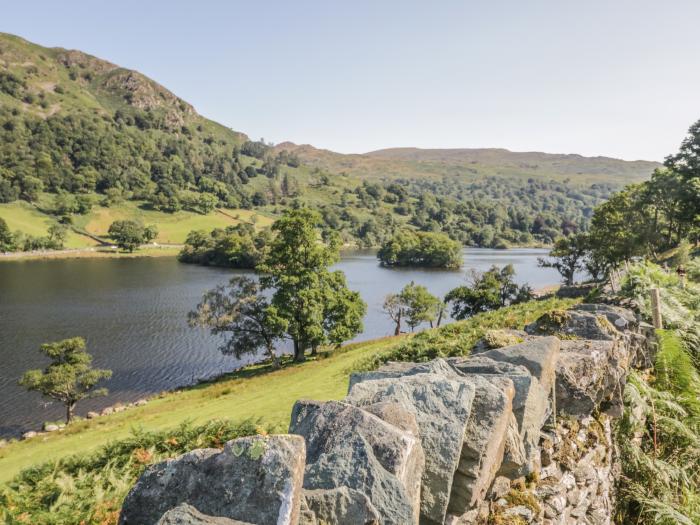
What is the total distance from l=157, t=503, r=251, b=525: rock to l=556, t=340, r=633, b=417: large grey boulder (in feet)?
22.3

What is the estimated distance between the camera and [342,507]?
12.3 ft

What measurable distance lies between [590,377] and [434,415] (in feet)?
16.3

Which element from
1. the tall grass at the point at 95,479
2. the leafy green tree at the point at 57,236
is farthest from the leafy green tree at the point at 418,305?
the leafy green tree at the point at 57,236

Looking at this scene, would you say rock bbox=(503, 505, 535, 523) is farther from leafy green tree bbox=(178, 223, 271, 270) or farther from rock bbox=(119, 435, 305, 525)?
leafy green tree bbox=(178, 223, 271, 270)

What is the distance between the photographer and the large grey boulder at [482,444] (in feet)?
16.4

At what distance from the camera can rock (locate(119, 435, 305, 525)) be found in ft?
11.1

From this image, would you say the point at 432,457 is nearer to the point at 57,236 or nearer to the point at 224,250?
the point at 224,250

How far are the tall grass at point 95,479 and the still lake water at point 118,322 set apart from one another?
31.3 metres

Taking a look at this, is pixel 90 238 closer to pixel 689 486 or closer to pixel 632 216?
pixel 632 216

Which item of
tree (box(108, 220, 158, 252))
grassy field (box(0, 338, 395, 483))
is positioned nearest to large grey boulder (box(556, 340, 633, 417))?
grassy field (box(0, 338, 395, 483))

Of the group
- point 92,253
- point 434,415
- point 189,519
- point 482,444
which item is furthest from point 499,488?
point 92,253

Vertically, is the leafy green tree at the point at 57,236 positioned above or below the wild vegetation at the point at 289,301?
below

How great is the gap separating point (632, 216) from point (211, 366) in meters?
63.7

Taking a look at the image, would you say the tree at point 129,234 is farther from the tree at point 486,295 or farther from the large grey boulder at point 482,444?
the large grey boulder at point 482,444
